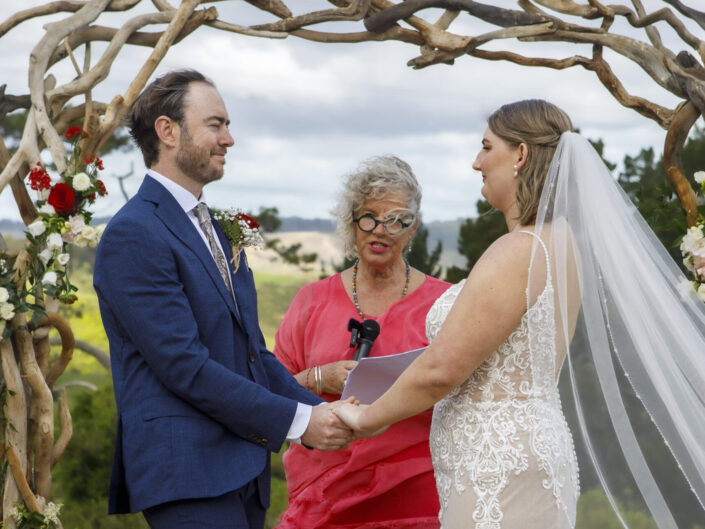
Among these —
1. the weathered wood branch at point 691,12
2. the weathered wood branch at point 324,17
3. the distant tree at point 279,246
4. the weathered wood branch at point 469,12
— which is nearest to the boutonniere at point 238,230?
the weathered wood branch at point 324,17

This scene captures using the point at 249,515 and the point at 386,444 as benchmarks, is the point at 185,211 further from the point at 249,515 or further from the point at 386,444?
the point at 386,444

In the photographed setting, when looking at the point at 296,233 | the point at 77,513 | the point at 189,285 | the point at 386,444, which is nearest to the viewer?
the point at 189,285

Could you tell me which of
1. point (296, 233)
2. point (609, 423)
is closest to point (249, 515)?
point (609, 423)

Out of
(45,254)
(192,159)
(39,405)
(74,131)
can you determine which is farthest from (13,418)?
(192,159)

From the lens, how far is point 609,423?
2756mm

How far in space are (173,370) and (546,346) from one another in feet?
3.94

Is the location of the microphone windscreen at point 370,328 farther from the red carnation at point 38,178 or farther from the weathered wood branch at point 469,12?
the red carnation at point 38,178

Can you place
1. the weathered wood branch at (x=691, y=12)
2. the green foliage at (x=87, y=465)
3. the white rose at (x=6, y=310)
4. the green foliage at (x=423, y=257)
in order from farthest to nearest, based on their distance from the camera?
the green foliage at (x=423, y=257) → the green foliage at (x=87, y=465) → the weathered wood branch at (x=691, y=12) → the white rose at (x=6, y=310)

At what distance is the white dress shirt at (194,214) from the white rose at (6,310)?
0.92 m

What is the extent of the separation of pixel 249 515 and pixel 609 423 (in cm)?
128

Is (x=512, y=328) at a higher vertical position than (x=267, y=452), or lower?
higher

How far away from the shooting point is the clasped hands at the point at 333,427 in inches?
124

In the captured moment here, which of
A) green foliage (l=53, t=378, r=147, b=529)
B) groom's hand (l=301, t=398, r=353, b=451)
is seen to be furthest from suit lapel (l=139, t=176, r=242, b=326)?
green foliage (l=53, t=378, r=147, b=529)

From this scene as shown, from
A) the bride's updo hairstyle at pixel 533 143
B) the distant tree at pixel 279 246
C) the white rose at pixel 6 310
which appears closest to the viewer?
the bride's updo hairstyle at pixel 533 143
